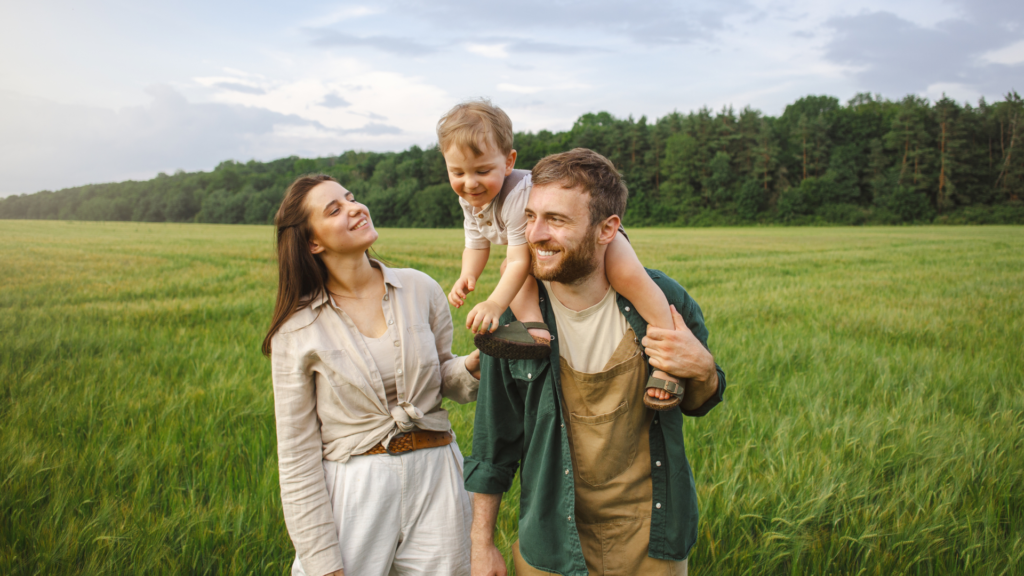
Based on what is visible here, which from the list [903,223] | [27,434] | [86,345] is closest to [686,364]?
[27,434]

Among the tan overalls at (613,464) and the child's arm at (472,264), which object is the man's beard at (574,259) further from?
the child's arm at (472,264)

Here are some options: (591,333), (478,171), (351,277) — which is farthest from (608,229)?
(351,277)

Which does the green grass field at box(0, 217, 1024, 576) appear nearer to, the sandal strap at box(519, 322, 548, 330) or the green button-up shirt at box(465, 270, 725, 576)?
the green button-up shirt at box(465, 270, 725, 576)

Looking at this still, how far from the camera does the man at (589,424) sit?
6.17 feet

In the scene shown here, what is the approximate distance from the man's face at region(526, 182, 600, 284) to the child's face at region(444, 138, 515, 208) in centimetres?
85

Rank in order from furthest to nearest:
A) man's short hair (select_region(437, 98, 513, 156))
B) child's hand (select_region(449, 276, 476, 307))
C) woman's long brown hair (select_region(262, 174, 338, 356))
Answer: man's short hair (select_region(437, 98, 513, 156))
child's hand (select_region(449, 276, 476, 307))
woman's long brown hair (select_region(262, 174, 338, 356))

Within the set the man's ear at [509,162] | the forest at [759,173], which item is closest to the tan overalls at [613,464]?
the man's ear at [509,162]

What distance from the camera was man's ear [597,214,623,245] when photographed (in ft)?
6.26

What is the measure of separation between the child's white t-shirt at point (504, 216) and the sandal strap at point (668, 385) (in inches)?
37.4

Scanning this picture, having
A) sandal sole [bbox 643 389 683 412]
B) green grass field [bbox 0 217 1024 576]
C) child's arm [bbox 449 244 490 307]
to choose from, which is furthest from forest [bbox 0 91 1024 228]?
sandal sole [bbox 643 389 683 412]

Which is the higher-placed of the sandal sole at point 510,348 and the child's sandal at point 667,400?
the sandal sole at point 510,348

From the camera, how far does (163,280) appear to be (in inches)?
423

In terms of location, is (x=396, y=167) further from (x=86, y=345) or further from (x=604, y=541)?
(x=604, y=541)

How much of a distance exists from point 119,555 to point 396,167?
7498cm
